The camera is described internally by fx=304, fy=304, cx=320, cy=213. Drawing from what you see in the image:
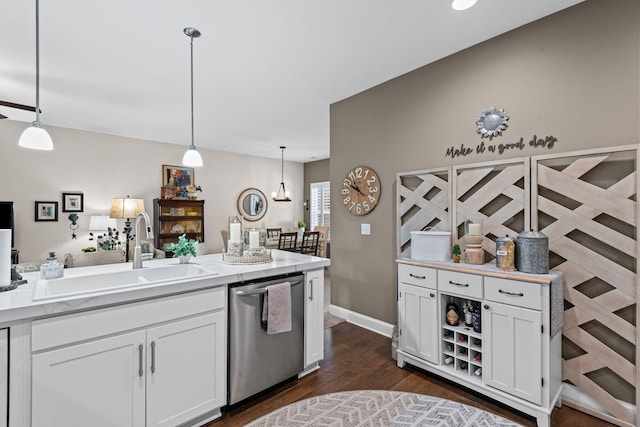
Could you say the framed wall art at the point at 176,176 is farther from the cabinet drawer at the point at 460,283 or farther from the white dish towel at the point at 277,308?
the cabinet drawer at the point at 460,283

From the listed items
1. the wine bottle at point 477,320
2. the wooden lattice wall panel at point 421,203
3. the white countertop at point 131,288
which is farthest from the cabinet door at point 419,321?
the white countertop at point 131,288

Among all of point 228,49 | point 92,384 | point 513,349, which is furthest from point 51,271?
point 513,349

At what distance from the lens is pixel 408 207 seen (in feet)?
9.78

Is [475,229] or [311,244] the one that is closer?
[475,229]

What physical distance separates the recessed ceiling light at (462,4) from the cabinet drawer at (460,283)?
1833 millimetres

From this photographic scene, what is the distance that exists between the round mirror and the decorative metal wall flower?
5708 mm

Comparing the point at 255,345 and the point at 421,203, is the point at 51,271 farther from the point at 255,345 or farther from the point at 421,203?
the point at 421,203

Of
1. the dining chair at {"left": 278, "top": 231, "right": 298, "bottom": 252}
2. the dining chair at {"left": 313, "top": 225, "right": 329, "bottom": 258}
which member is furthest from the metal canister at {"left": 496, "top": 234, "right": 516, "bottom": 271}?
the dining chair at {"left": 313, "top": 225, "right": 329, "bottom": 258}

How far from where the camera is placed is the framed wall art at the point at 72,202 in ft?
16.5

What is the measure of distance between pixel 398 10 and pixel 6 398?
121 inches

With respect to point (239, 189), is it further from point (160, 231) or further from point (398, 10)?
point (398, 10)

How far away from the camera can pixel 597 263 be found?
1.97 m

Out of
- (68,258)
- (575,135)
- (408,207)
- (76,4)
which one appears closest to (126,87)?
(76,4)

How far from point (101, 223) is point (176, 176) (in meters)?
1.68
